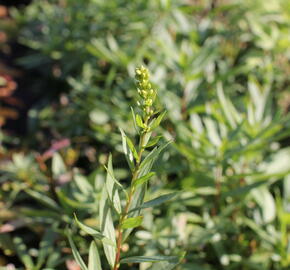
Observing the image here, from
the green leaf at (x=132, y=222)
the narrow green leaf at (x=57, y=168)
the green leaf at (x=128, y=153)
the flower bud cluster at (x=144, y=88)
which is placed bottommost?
the narrow green leaf at (x=57, y=168)

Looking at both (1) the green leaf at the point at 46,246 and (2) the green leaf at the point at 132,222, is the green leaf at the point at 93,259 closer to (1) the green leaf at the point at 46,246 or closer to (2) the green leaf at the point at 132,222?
(2) the green leaf at the point at 132,222

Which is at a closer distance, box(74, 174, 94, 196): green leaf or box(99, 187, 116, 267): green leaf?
box(99, 187, 116, 267): green leaf

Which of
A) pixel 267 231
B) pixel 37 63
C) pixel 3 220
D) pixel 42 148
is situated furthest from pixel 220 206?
pixel 37 63

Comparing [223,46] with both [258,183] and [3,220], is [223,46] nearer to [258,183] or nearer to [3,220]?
[258,183]

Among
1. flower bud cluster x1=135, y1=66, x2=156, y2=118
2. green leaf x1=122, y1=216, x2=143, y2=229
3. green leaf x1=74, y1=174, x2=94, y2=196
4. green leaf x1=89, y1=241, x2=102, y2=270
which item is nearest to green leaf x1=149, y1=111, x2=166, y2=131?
flower bud cluster x1=135, y1=66, x2=156, y2=118

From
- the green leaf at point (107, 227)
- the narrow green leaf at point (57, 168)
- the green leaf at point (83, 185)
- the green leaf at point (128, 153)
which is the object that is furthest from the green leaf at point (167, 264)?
the narrow green leaf at point (57, 168)

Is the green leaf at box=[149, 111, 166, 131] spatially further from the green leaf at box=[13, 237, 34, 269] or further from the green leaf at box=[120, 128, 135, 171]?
the green leaf at box=[13, 237, 34, 269]

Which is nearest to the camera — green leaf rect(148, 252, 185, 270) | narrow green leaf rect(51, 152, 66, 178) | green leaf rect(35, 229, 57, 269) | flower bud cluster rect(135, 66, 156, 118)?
flower bud cluster rect(135, 66, 156, 118)

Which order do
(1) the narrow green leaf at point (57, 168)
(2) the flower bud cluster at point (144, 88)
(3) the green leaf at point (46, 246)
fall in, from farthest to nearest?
(1) the narrow green leaf at point (57, 168) < (3) the green leaf at point (46, 246) < (2) the flower bud cluster at point (144, 88)

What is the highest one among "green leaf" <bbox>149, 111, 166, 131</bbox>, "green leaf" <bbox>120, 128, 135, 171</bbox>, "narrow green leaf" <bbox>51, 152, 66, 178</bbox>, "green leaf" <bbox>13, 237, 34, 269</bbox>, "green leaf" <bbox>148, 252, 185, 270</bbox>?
"green leaf" <bbox>149, 111, 166, 131</bbox>
